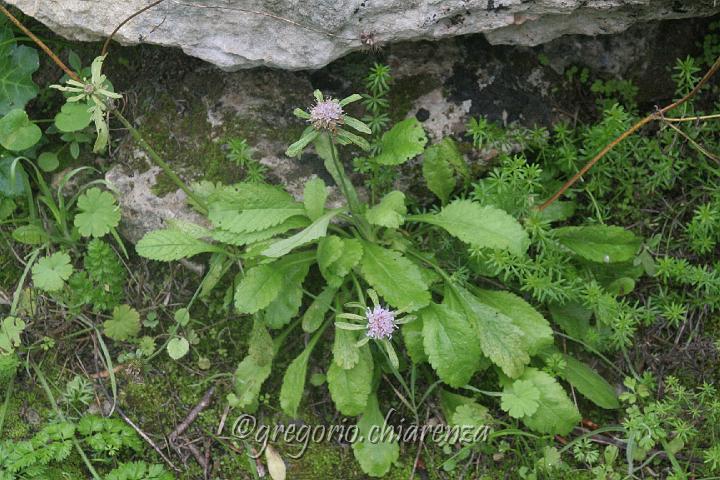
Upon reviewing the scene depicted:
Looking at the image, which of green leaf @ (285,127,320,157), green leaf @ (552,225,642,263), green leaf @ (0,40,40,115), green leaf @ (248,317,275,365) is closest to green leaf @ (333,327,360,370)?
green leaf @ (248,317,275,365)

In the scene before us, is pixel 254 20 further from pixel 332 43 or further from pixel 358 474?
pixel 358 474

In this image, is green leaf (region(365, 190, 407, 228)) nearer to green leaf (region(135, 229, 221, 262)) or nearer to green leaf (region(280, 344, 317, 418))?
green leaf (region(280, 344, 317, 418))

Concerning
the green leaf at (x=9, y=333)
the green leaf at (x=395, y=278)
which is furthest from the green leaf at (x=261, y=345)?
the green leaf at (x=9, y=333)

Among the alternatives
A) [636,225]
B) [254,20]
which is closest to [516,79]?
[636,225]

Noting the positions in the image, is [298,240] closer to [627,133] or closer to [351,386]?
[351,386]

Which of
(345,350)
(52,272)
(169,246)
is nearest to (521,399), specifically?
(345,350)
